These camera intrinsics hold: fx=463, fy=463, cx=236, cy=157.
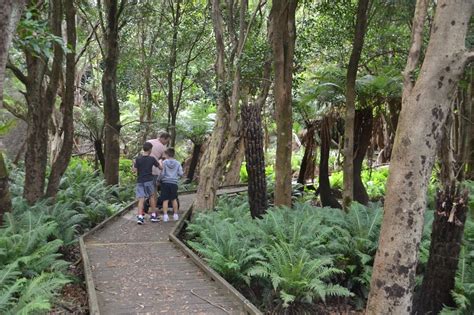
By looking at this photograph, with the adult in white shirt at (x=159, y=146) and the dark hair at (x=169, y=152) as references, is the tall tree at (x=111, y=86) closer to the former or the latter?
the adult in white shirt at (x=159, y=146)

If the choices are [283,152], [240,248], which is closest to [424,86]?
[240,248]

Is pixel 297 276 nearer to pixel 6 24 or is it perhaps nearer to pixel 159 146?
pixel 6 24

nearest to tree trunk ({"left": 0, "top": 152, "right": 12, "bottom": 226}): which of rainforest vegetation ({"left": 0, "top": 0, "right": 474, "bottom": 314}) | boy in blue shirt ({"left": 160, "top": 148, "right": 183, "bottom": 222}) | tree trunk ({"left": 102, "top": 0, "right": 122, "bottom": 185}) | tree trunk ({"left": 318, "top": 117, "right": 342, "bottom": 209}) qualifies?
rainforest vegetation ({"left": 0, "top": 0, "right": 474, "bottom": 314})

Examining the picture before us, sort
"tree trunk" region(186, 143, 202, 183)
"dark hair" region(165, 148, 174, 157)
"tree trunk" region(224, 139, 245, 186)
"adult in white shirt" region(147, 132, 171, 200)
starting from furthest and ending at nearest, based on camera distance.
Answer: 1. "tree trunk" region(186, 143, 202, 183)
2. "tree trunk" region(224, 139, 245, 186)
3. "adult in white shirt" region(147, 132, 171, 200)
4. "dark hair" region(165, 148, 174, 157)

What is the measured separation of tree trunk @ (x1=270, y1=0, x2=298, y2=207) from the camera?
9.99 meters

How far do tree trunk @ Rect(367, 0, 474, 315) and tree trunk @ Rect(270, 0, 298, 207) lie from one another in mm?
5455

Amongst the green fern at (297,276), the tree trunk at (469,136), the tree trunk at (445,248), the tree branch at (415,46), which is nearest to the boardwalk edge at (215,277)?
the green fern at (297,276)

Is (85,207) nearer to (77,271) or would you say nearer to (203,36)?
(77,271)

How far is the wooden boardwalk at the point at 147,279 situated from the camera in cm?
589

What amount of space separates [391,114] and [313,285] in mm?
8087

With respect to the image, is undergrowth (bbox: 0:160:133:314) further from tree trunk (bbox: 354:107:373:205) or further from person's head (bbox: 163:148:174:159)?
tree trunk (bbox: 354:107:373:205)

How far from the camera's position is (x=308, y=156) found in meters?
16.3

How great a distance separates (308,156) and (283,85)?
6.58 metres

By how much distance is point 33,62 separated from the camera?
9.86m
